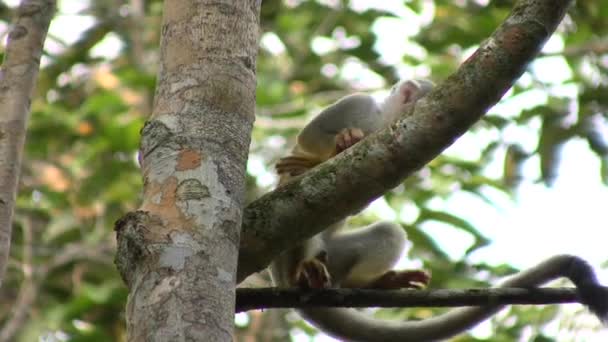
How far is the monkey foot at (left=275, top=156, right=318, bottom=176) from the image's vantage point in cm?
381

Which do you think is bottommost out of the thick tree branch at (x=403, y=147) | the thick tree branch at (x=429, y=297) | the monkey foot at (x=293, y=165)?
the thick tree branch at (x=429, y=297)

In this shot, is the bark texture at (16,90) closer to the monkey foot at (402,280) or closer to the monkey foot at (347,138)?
the monkey foot at (347,138)

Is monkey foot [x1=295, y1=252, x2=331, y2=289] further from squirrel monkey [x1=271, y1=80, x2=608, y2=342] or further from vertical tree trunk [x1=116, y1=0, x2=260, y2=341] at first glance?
vertical tree trunk [x1=116, y1=0, x2=260, y2=341]

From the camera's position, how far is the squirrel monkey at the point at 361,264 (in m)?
3.25

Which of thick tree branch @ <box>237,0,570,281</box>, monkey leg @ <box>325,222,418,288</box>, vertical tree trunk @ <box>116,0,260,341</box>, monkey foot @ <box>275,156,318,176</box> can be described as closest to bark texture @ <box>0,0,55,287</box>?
vertical tree trunk @ <box>116,0,260,341</box>

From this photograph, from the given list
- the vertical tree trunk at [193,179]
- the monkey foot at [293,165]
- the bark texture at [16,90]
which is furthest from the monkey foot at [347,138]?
the bark texture at [16,90]

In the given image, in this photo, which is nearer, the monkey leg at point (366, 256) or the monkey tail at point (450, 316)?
the monkey tail at point (450, 316)

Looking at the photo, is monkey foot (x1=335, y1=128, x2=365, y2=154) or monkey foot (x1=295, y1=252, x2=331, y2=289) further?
monkey foot (x1=335, y1=128, x2=365, y2=154)

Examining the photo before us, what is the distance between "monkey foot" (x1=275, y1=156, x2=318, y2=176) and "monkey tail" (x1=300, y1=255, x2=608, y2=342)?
1.88 feet

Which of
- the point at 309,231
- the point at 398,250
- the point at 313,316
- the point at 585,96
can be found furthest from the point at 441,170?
the point at 309,231

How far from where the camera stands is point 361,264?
157 inches

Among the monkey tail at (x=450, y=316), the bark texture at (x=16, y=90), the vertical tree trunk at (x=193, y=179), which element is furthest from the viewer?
the monkey tail at (x=450, y=316)

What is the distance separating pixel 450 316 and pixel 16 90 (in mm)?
1761

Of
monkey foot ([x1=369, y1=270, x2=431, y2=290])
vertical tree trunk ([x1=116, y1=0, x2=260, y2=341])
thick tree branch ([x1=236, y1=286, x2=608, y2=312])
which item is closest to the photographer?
vertical tree trunk ([x1=116, y1=0, x2=260, y2=341])
